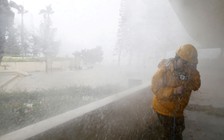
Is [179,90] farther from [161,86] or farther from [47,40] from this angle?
[47,40]

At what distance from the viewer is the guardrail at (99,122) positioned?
2.81 meters

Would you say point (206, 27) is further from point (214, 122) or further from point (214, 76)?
point (214, 122)

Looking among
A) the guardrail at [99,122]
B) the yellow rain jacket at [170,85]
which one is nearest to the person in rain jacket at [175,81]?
the yellow rain jacket at [170,85]

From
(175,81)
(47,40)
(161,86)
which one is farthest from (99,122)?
(47,40)

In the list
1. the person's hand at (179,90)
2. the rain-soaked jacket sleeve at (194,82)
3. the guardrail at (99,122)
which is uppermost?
the rain-soaked jacket sleeve at (194,82)

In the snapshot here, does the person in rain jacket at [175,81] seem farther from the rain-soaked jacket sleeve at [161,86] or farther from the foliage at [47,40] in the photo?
the foliage at [47,40]

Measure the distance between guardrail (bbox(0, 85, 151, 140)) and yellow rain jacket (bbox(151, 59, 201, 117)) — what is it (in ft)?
3.31

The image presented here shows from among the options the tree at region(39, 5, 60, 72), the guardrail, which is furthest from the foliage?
the guardrail

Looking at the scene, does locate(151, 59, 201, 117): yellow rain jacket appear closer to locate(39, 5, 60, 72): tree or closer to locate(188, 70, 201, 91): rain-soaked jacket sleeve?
locate(188, 70, 201, 91): rain-soaked jacket sleeve

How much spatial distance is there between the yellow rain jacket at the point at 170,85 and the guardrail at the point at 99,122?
101 cm

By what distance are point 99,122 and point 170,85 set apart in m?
1.22

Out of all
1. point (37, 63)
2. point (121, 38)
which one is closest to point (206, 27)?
point (37, 63)

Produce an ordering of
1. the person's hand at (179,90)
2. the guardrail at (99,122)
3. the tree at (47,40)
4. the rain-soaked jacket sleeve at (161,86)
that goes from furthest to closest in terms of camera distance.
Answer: the tree at (47,40)
the rain-soaked jacket sleeve at (161,86)
the person's hand at (179,90)
the guardrail at (99,122)

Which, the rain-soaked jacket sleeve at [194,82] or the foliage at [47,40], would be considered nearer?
the rain-soaked jacket sleeve at [194,82]
